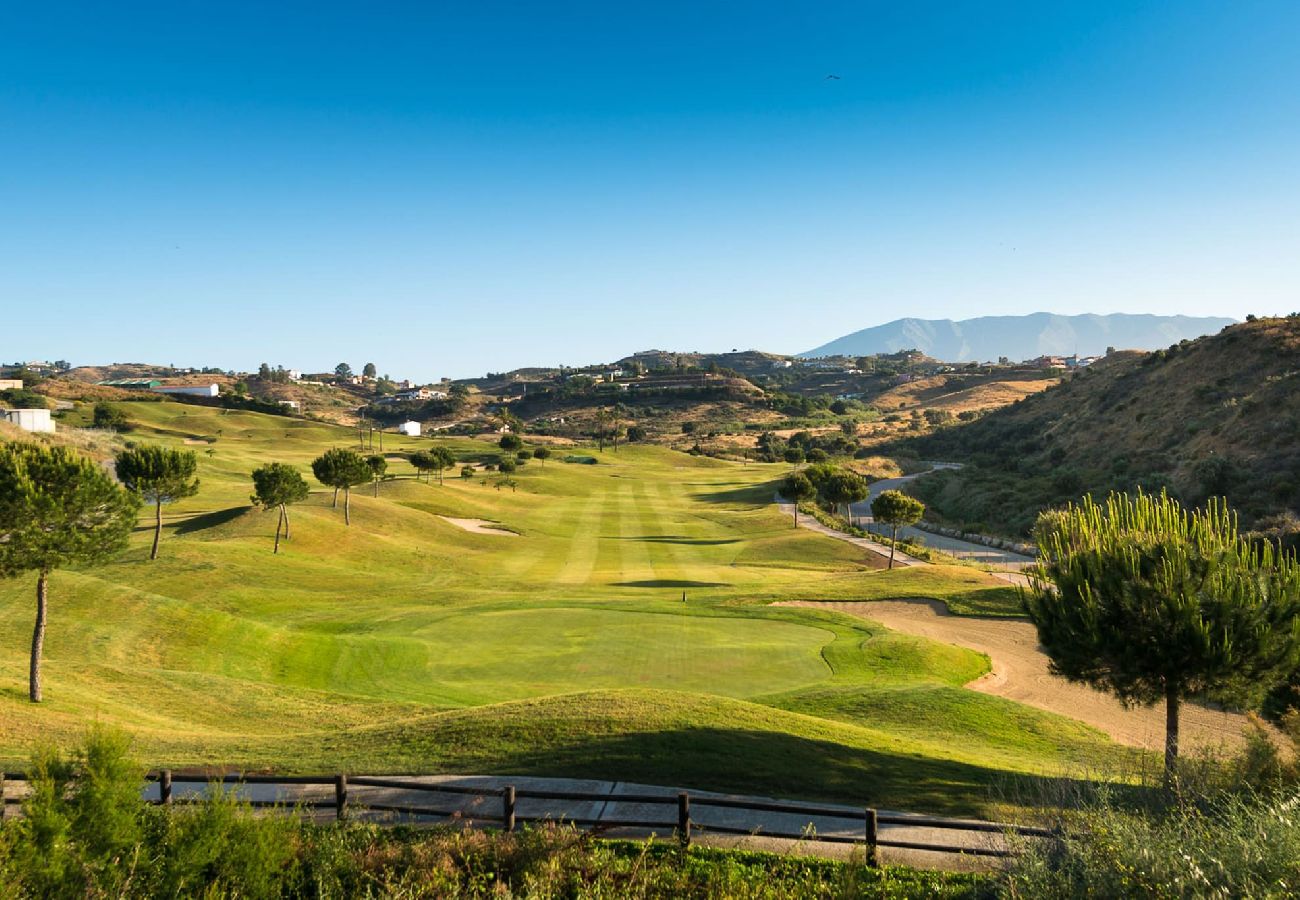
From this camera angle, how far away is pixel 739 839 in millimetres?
12977

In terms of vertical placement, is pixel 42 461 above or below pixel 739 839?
above

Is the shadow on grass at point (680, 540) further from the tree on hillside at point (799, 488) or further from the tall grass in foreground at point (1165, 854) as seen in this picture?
the tall grass in foreground at point (1165, 854)

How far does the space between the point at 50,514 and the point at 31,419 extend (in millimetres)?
84621

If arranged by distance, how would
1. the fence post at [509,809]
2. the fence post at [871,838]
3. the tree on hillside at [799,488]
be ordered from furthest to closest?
the tree on hillside at [799,488] → the fence post at [509,809] → the fence post at [871,838]

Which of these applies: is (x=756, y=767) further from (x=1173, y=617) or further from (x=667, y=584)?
(x=667, y=584)

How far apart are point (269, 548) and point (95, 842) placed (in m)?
39.5

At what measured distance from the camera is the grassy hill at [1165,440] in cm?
6425

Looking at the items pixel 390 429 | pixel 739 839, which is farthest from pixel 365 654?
pixel 390 429

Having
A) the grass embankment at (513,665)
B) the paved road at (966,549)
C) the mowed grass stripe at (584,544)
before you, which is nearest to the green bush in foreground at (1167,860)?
the grass embankment at (513,665)

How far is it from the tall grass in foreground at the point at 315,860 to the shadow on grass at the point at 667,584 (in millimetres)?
32426

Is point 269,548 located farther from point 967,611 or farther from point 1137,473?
point 1137,473

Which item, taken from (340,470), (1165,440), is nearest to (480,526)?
(340,470)

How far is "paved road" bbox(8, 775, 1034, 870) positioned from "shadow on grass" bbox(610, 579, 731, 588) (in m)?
30.1

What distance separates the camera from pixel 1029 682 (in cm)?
2881
